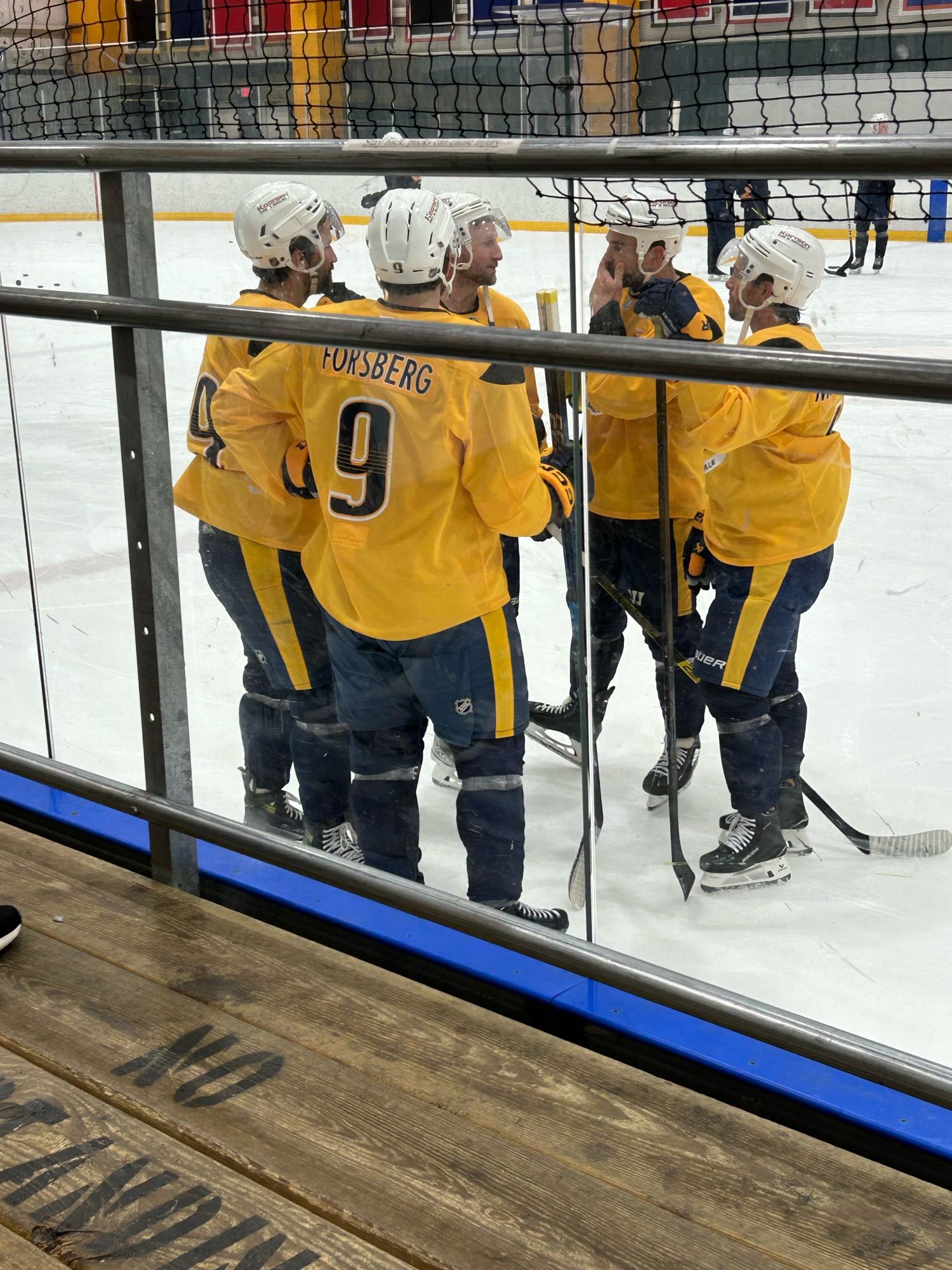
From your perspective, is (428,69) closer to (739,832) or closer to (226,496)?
(226,496)

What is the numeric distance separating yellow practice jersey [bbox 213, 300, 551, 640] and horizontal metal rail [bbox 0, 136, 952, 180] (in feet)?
0.97

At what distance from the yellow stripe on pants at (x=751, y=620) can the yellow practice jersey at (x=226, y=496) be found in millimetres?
538

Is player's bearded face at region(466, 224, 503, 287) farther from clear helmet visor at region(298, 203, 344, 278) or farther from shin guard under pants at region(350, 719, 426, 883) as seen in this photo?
shin guard under pants at region(350, 719, 426, 883)

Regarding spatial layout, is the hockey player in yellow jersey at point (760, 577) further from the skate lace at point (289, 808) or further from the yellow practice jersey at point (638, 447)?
the skate lace at point (289, 808)

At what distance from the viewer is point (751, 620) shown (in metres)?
1.49

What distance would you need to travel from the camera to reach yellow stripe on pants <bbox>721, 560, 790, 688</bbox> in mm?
1467

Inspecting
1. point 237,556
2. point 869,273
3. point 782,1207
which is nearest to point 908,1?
point 869,273

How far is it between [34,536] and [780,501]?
1477 millimetres

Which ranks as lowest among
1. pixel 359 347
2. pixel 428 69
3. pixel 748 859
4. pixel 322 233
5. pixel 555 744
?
pixel 748 859

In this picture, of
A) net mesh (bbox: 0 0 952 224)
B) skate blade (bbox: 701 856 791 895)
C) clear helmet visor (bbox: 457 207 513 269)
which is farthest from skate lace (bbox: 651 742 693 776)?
net mesh (bbox: 0 0 952 224)

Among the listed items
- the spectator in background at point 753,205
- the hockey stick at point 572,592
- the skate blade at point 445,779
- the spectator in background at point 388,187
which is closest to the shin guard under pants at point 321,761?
the skate blade at point 445,779

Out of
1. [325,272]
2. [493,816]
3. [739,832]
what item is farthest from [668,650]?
[325,272]

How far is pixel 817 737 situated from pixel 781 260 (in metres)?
0.56

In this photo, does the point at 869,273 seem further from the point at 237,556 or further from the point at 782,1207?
the point at 782,1207
